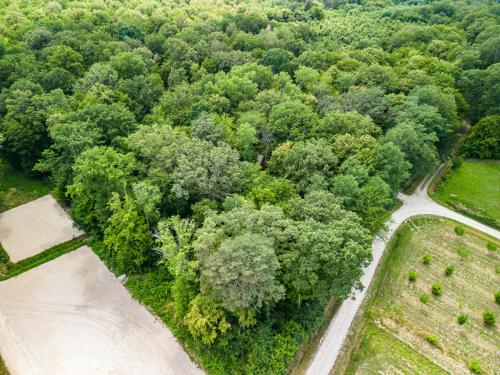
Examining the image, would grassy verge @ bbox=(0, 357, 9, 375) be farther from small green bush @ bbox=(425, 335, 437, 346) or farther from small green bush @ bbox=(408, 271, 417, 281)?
small green bush @ bbox=(408, 271, 417, 281)

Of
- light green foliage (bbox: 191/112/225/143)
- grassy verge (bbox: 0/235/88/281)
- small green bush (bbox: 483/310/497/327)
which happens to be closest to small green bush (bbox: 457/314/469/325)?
small green bush (bbox: 483/310/497/327)

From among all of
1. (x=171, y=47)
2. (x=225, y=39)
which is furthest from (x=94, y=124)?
(x=225, y=39)

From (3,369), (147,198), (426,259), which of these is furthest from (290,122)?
(3,369)

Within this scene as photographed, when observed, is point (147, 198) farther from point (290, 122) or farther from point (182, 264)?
point (290, 122)

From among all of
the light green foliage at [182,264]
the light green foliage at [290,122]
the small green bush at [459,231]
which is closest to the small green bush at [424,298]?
the small green bush at [459,231]

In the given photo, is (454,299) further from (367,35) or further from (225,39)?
(367,35)

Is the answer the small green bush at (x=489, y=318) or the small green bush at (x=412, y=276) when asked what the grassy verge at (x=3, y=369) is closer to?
the small green bush at (x=412, y=276)
